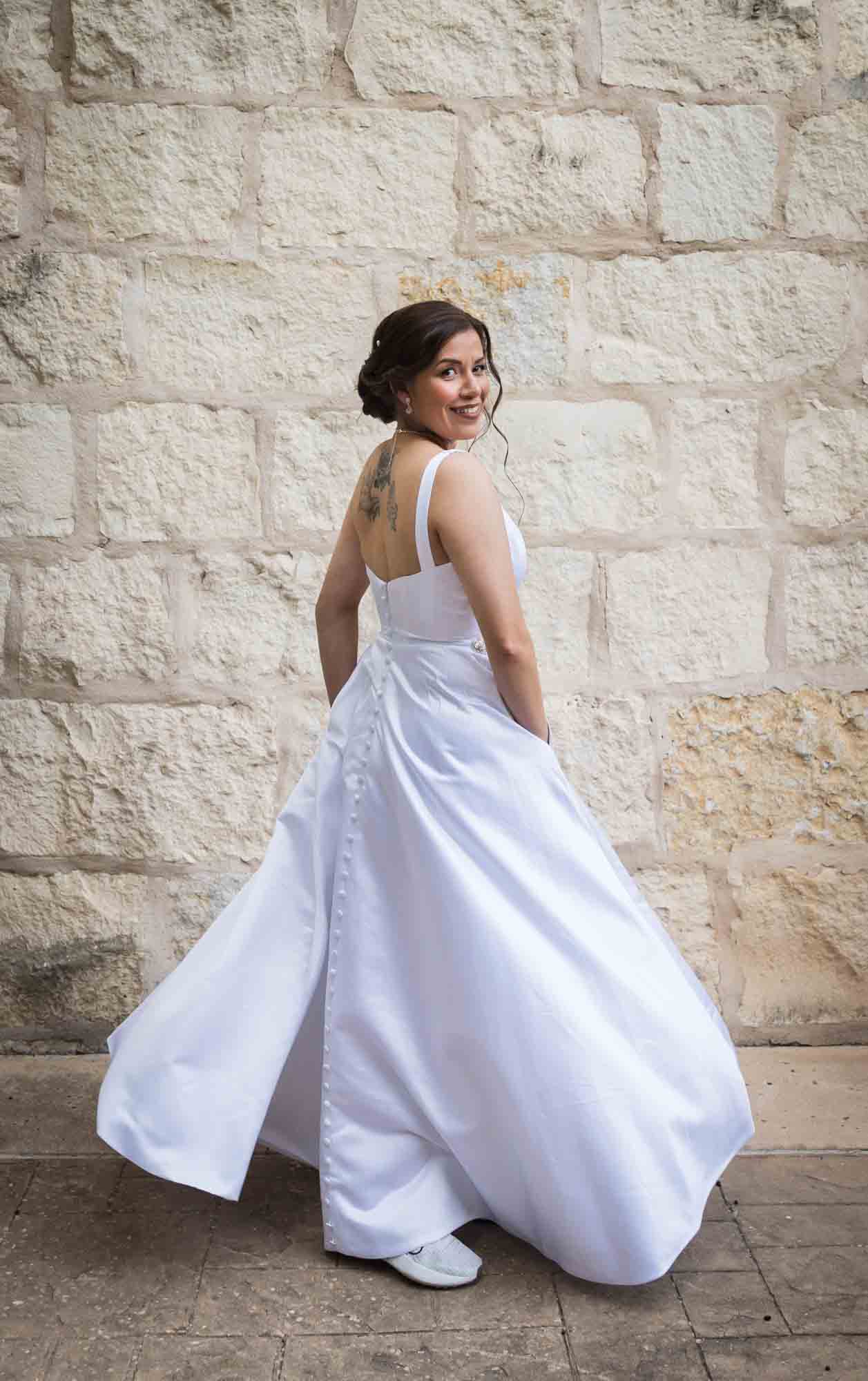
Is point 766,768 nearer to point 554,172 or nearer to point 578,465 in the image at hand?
point 578,465

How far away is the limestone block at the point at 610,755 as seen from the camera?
3518mm

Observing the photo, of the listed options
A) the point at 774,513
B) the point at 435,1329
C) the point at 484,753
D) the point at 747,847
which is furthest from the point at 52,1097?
the point at 774,513

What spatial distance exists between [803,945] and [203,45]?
2.93 metres

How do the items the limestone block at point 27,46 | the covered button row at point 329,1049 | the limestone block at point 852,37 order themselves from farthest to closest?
the limestone block at point 852,37, the limestone block at point 27,46, the covered button row at point 329,1049

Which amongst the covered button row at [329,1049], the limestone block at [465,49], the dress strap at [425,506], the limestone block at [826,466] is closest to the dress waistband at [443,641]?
the dress strap at [425,506]

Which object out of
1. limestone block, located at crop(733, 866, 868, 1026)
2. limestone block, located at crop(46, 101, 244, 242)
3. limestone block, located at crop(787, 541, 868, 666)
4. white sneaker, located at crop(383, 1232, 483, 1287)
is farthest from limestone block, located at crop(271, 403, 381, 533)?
white sneaker, located at crop(383, 1232, 483, 1287)

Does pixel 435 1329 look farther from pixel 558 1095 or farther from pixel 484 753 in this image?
pixel 484 753

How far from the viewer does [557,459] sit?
3455 mm

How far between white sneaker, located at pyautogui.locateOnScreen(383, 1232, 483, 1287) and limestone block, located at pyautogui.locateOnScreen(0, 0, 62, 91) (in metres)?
2.93

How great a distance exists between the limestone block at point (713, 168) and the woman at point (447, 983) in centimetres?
128

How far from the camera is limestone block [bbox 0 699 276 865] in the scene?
136 inches

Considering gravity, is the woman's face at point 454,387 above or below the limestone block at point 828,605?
above

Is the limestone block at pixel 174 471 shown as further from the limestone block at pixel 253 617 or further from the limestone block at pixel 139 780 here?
the limestone block at pixel 139 780

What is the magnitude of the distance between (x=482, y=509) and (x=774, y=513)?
149 centimetres
